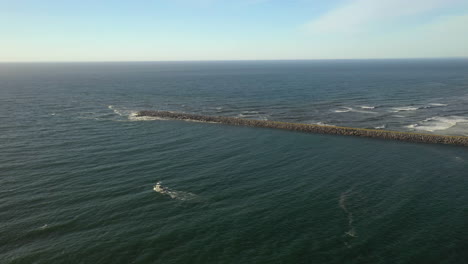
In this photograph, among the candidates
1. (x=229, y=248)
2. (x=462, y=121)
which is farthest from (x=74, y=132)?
Answer: (x=462, y=121)

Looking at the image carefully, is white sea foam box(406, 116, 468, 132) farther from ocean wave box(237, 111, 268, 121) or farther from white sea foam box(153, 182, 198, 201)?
white sea foam box(153, 182, 198, 201)

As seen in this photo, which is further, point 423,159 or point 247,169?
point 423,159

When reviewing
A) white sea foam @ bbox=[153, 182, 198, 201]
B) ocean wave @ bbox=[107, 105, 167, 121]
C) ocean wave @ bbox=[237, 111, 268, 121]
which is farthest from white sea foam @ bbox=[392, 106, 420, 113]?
white sea foam @ bbox=[153, 182, 198, 201]

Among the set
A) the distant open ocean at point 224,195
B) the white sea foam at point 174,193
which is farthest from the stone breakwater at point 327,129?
the white sea foam at point 174,193

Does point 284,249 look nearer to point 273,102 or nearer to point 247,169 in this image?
point 247,169

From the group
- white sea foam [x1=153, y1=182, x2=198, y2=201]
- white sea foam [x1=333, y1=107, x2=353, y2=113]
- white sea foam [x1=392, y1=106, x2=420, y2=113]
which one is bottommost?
white sea foam [x1=153, y1=182, x2=198, y2=201]
